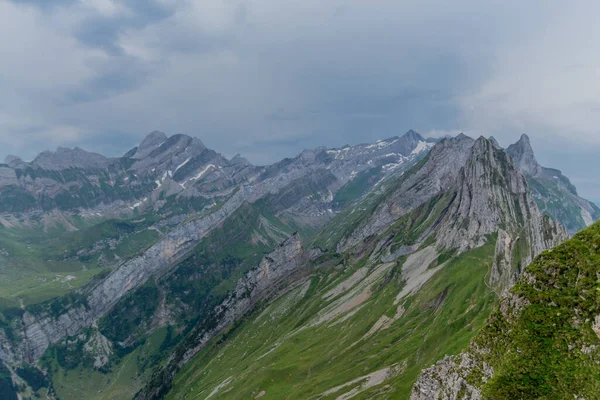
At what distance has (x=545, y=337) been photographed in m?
48.3

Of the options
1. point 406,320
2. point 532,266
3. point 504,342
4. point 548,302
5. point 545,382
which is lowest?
point 406,320

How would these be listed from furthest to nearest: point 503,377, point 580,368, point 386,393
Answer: point 386,393 → point 503,377 → point 580,368

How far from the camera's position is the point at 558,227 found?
605 feet

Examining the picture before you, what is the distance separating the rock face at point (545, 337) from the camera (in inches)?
1780

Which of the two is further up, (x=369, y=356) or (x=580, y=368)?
(x=580, y=368)

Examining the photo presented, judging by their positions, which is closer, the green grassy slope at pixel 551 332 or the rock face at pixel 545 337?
the green grassy slope at pixel 551 332

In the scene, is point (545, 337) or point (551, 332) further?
point (545, 337)

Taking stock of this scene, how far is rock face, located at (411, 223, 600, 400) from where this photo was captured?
148ft

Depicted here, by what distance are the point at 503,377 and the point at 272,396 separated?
15844cm

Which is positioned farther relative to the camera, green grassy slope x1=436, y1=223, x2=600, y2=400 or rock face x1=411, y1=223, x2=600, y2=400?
rock face x1=411, y1=223, x2=600, y2=400

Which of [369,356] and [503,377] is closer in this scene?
[503,377]

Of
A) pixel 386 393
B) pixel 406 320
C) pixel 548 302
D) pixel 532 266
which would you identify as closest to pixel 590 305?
pixel 548 302

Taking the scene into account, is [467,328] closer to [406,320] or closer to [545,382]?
[406,320]

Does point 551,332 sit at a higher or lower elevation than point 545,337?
higher
